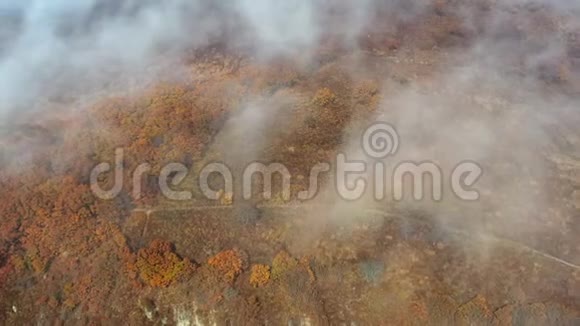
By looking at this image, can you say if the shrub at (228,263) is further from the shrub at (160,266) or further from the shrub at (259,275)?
the shrub at (160,266)

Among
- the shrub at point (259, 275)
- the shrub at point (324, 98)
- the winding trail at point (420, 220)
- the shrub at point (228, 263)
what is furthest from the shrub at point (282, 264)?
the shrub at point (324, 98)

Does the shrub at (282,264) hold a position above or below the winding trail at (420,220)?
below

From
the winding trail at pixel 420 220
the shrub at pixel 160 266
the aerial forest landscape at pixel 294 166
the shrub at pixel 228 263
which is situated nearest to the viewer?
the aerial forest landscape at pixel 294 166

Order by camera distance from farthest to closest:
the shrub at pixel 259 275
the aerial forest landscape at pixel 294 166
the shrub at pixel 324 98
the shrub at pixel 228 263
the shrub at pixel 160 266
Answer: the shrub at pixel 324 98, the shrub at pixel 228 263, the shrub at pixel 160 266, the shrub at pixel 259 275, the aerial forest landscape at pixel 294 166

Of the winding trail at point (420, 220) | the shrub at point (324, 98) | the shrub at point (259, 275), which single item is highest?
the shrub at point (324, 98)

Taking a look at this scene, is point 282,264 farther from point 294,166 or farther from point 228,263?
point 294,166

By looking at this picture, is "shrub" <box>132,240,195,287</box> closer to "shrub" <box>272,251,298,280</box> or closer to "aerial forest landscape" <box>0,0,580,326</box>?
"aerial forest landscape" <box>0,0,580,326</box>

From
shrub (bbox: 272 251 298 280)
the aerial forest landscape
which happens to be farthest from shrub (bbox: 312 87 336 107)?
shrub (bbox: 272 251 298 280)

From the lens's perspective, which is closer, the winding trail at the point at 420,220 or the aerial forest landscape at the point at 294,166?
the aerial forest landscape at the point at 294,166

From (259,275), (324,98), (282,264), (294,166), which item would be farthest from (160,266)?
(324,98)
